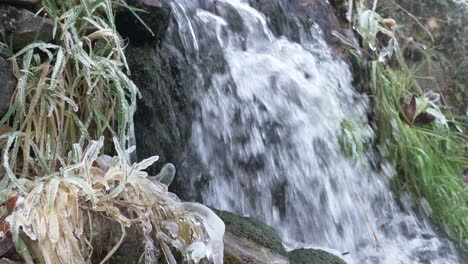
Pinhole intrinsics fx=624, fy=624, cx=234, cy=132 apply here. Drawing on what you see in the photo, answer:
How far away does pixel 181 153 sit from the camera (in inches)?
98.5

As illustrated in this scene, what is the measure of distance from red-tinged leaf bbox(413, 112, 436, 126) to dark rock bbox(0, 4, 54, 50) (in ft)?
8.60

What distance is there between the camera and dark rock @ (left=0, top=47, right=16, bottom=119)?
74.3 inches

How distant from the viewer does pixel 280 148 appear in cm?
309

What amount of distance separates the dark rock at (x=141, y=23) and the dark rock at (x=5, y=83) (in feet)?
1.81

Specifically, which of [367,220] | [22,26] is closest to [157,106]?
[22,26]

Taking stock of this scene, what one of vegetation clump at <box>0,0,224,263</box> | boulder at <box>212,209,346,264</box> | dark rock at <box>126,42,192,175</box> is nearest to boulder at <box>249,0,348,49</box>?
dark rock at <box>126,42,192,175</box>

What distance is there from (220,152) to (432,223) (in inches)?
54.8

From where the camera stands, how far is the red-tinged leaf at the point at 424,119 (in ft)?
13.0

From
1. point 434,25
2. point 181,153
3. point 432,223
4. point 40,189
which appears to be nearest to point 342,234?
point 432,223

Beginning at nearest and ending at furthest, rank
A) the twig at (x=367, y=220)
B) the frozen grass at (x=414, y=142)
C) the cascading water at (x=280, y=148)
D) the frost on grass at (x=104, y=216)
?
the frost on grass at (x=104, y=216) < the cascading water at (x=280, y=148) < the twig at (x=367, y=220) < the frozen grass at (x=414, y=142)

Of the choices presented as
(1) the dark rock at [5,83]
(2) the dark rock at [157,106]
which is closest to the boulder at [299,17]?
(2) the dark rock at [157,106]

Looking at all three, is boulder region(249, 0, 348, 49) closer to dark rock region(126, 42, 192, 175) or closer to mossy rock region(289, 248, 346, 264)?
dark rock region(126, 42, 192, 175)

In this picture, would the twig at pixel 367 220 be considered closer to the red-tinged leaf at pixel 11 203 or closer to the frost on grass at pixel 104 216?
the frost on grass at pixel 104 216

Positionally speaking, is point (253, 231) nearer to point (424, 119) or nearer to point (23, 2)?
point (23, 2)
